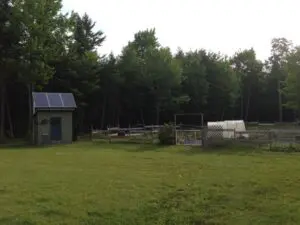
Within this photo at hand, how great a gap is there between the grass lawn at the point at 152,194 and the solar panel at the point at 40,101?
1716 cm

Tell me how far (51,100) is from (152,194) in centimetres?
2630

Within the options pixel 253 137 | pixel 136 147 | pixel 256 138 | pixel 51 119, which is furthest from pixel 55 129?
pixel 256 138

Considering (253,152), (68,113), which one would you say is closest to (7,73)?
(68,113)

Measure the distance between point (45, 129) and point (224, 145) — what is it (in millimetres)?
14968

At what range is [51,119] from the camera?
35.1 metres

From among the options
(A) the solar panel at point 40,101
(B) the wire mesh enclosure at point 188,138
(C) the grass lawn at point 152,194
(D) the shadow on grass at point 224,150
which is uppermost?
(A) the solar panel at point 40,101

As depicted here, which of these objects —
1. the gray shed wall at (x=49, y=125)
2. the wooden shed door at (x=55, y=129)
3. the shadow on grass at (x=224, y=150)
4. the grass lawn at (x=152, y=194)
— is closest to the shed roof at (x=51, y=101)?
the gray shed wall at (x=49, y=125)

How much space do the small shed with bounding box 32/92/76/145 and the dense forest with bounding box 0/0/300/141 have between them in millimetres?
3920

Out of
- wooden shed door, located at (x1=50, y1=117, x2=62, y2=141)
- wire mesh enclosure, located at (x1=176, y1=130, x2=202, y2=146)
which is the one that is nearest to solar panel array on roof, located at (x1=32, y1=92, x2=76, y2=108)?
wooden shed door, located at (x1=50, y1=117, x2=62, y2=141)

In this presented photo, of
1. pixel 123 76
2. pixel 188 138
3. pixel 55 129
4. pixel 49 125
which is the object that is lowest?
pixel 188 138

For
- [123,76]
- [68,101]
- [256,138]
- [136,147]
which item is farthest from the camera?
[123,76]

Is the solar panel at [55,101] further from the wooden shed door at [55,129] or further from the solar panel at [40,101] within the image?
the wooden shed door at [55,129]

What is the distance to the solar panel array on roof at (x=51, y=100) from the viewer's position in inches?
1363

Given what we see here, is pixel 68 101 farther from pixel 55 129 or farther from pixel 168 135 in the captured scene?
pixel 168 135
